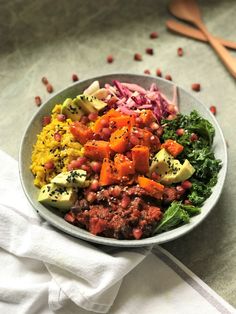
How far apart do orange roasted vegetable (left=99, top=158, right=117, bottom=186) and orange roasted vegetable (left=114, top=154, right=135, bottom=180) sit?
0.03 metres

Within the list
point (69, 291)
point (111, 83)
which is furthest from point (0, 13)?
point (69, 291)

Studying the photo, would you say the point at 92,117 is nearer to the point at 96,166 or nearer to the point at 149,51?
the point at 96,166

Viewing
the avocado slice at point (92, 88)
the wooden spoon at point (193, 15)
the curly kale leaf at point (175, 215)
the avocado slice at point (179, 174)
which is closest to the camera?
the curly kale leaf at point (175, 215)

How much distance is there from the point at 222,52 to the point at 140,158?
141cm

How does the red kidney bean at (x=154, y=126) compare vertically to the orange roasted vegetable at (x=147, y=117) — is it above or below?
below

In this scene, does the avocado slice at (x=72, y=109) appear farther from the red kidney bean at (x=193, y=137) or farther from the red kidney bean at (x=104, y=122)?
the red kidney bean at (x=193, y=137)

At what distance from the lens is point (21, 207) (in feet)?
9.53

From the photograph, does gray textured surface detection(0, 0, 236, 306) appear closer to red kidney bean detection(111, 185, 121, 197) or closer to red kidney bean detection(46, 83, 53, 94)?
red kidney bean detection(46, 83, 53, 94)

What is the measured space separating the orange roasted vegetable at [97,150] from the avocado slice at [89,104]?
0.94ft

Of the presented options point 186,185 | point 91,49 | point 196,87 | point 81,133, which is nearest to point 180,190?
point 186,185

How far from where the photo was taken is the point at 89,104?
3.00m

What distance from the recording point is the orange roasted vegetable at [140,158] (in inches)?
105

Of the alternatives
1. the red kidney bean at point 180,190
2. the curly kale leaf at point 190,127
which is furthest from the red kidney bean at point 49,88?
the red kidney bean at point 180,190

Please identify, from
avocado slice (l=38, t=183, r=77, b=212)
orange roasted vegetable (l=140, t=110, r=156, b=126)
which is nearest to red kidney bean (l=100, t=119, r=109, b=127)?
orange roasted vegetable (l=140, t=110, r=156, b=126)
